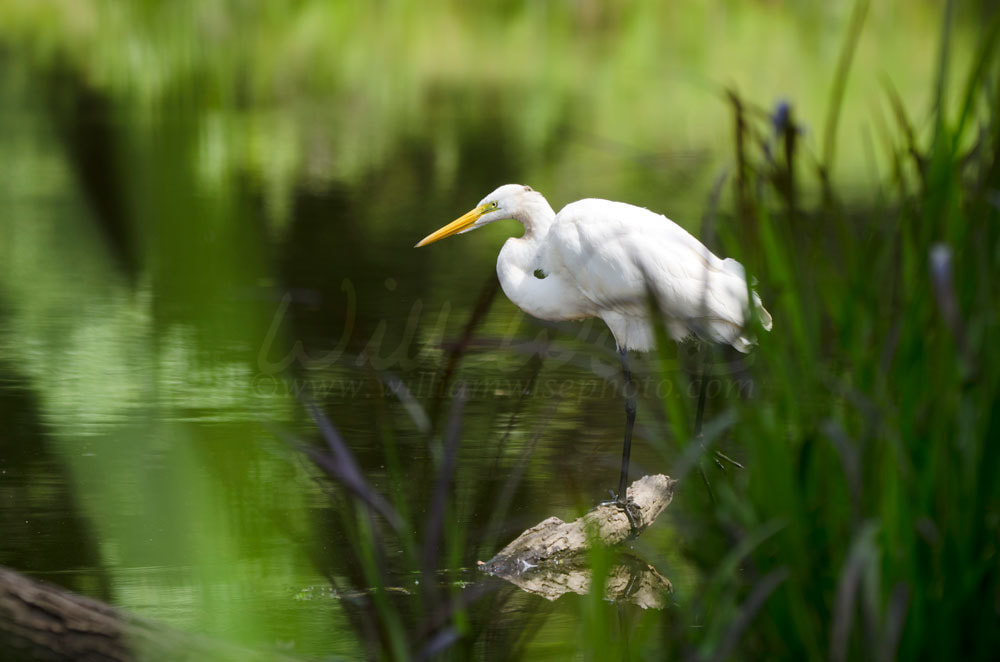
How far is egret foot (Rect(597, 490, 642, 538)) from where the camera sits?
3.31 meters

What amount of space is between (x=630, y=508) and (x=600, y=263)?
76 centimetres

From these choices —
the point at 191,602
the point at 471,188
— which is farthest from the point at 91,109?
the point at 191,602

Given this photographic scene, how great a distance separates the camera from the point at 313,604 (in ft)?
9.49

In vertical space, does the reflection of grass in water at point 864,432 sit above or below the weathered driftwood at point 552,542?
above

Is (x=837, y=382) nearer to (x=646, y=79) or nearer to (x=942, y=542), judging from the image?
(x=942, y=542)

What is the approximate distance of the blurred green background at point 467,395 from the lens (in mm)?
930

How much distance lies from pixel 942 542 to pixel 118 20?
606 inches

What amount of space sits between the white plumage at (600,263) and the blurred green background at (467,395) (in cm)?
23

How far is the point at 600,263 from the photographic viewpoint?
151 inches

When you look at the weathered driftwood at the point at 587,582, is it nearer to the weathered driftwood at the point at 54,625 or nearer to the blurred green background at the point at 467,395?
the blurred green background at the point at 467,395

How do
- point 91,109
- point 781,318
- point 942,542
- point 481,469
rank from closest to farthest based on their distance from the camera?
point 942,542
point 781,318
point 481,469
point 91,109

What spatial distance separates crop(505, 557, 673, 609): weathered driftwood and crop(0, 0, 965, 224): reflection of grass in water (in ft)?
19.4

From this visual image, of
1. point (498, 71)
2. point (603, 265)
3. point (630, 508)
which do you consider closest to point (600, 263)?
point (603, 265)

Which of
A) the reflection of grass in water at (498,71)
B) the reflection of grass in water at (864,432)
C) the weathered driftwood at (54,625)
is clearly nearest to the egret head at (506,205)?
the weathered driftwood at (54,625)
